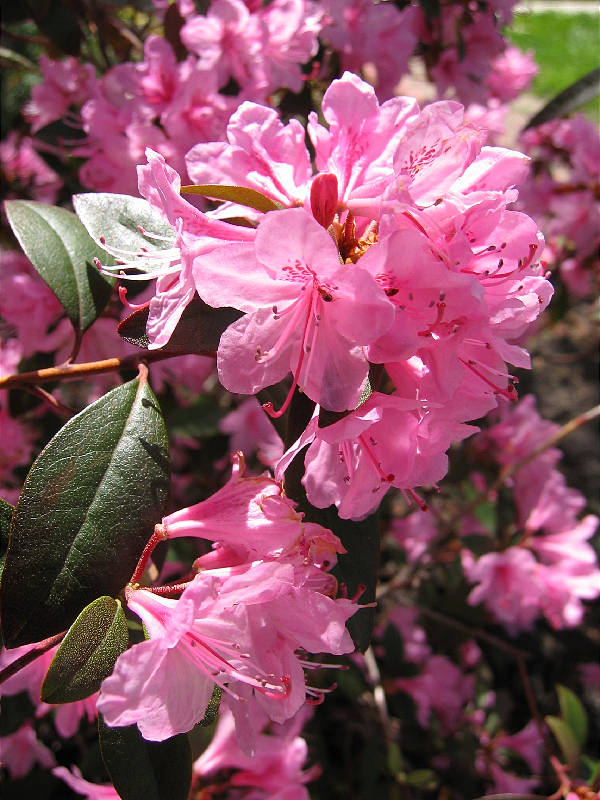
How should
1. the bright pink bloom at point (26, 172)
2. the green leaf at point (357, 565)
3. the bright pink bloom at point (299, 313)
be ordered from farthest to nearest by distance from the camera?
the bright pink bloom at point (26, 172) → the green leaf at point (357, 565) → the bright pink bloom at point (299, 313)

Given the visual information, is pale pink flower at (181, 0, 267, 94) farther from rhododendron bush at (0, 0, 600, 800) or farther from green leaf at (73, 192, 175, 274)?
green leaf at (73, 192, 175, 274)

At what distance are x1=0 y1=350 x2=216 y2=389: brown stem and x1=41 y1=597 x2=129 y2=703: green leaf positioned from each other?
0.31 meters

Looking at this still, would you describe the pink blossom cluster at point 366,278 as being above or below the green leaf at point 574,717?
above

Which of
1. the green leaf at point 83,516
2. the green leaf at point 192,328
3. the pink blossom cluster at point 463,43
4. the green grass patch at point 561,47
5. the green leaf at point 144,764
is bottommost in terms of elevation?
the green grass patch at point 561,47

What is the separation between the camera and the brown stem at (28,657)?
2.46ft

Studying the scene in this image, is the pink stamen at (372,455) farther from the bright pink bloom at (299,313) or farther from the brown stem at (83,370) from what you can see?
the brown stem at (83,370)

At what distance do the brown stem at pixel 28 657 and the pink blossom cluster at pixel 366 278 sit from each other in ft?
1.05

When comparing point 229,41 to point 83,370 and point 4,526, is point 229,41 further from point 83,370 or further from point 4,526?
point 4,526

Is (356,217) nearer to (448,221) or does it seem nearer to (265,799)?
(448,221)

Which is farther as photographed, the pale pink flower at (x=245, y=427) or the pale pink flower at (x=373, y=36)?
the pale pink flower at (x=245, y=427)

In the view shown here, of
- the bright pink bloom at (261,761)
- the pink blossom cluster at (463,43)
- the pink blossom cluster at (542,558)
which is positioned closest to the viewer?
the bright pink bloom at (261,761)

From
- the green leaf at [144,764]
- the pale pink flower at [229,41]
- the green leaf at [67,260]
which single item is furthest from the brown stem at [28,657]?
the pale pink flower at [229,41]

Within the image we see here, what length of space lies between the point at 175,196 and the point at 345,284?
22 centimetres

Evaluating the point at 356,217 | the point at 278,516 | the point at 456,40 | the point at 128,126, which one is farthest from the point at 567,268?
the point at 278,516
